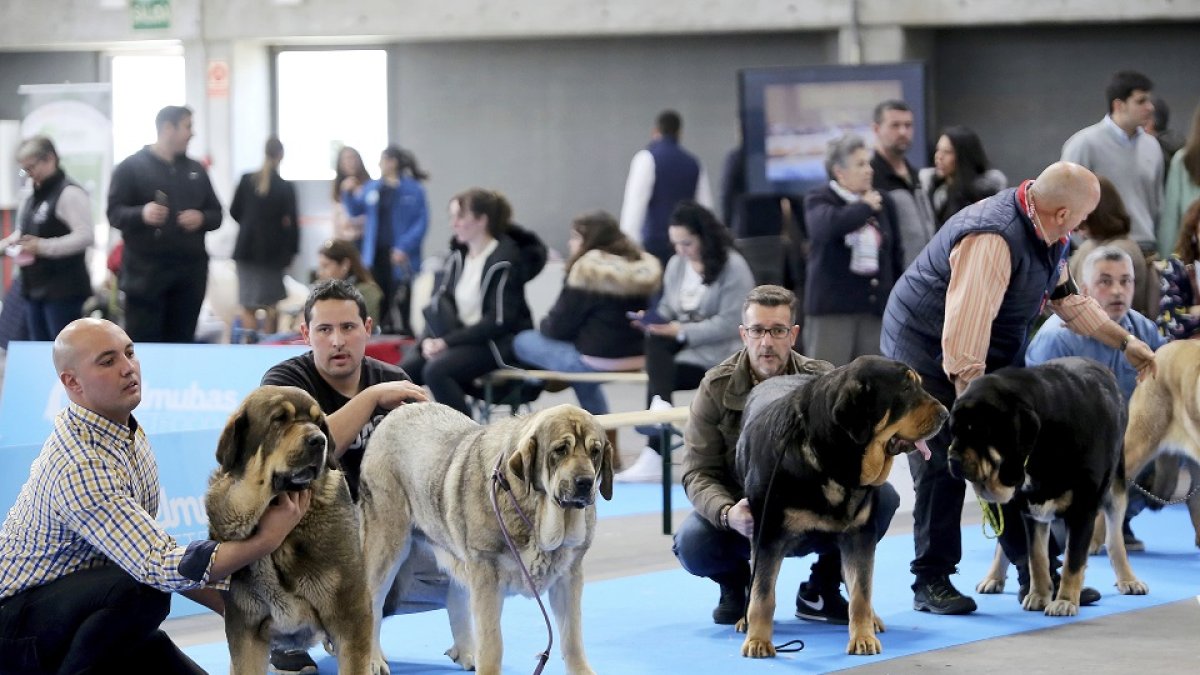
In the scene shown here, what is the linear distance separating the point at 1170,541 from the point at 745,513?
2980mm

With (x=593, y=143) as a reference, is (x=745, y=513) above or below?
below

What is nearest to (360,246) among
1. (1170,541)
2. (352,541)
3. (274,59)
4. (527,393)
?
(527,393)

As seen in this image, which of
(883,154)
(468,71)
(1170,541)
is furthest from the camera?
(468,71)

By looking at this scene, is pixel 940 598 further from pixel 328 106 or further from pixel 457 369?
pixel 328 106

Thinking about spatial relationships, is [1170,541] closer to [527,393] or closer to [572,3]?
[527,393]

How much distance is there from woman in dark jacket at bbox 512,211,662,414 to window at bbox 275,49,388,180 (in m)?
9.25

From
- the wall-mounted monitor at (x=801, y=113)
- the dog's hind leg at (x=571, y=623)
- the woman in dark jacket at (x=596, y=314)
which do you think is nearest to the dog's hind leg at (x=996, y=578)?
the dog's hind leg at (x=571, y=623)

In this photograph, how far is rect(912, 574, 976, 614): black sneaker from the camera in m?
6.16

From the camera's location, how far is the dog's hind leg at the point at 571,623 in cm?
497

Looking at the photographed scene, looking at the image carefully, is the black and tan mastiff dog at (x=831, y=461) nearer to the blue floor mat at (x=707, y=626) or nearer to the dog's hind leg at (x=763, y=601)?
the dog's hind leg at (x=763, y=601)

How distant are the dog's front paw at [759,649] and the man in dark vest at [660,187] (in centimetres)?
766

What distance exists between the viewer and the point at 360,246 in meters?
14.0

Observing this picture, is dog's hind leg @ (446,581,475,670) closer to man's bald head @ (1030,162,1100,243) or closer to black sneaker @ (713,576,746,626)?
black sneaker @ (713,576,746,626)

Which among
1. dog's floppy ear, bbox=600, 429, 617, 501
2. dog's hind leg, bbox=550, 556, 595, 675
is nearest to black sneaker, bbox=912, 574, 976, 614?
dog's hind leg, bbox=550, 556, 595, 675
